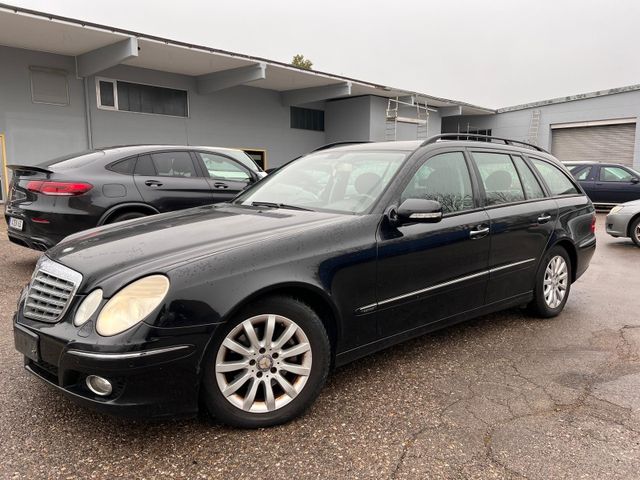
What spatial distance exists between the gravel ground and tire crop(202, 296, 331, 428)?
11 centimetres

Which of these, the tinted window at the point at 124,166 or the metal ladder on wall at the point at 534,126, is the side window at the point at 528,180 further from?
the metal ladder on wall at the point at 534,126

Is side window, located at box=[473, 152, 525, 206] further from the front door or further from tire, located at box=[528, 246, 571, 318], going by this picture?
tire, located at box=[528, 246, 571, 318]

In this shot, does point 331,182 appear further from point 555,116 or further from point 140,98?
point 555,116

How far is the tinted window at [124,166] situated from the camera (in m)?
5.82

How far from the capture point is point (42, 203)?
5.31m

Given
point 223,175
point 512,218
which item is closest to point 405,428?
point 512,218

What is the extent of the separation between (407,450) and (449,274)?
137 cm

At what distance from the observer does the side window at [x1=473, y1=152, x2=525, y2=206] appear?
3.92 metres

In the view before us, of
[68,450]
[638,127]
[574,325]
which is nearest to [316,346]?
[68,450]

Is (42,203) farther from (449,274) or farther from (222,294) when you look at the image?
(449,274)

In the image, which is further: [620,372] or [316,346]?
[620,372]

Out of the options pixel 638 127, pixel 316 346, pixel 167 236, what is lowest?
pixel 316 346

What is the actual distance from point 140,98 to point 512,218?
45.0 ft

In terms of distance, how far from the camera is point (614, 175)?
14.0 metres
